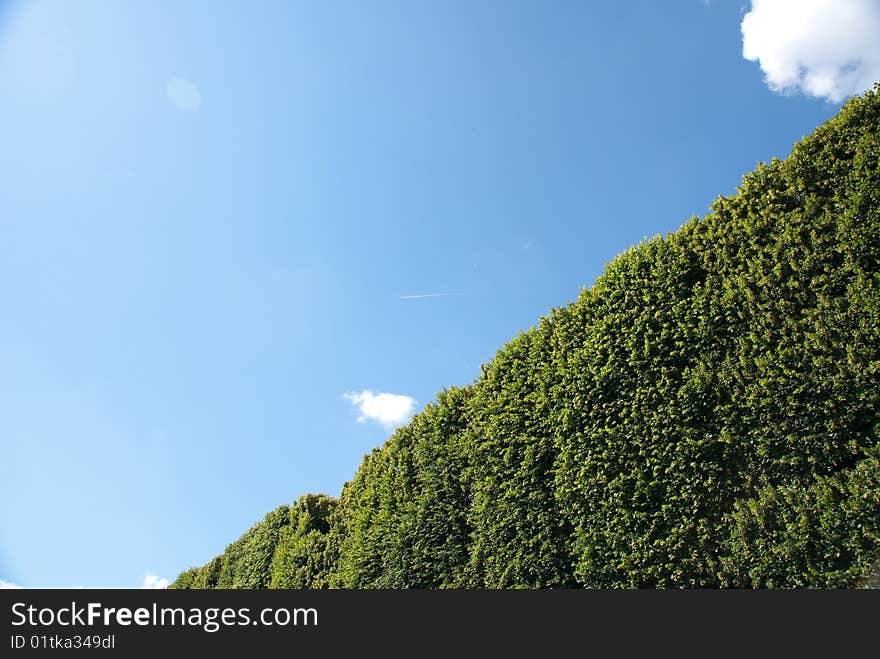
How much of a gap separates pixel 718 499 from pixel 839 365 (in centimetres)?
189

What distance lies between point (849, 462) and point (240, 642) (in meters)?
6.06

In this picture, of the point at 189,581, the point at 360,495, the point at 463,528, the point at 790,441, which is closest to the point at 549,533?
the point at 463,528

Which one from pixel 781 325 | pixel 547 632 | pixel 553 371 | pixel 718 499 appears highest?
pixel 553 371

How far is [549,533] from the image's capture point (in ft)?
27.3

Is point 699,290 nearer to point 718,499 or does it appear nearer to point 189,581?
point 718,499

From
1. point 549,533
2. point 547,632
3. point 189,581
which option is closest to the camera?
point 547,632

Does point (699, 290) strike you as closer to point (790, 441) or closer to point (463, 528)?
point (790, 441)

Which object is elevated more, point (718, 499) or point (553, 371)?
point (553, 371)

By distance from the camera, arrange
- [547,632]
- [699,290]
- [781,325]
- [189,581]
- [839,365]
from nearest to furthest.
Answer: [547,632] → [839,365] → [781,325] → [699,290] → [189,581]

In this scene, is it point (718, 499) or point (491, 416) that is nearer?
point (718, 499)

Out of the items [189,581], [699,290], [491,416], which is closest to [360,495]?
[491,416]

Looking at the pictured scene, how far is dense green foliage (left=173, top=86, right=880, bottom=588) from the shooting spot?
20.1ft

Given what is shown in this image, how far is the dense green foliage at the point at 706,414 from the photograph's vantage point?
6.12m

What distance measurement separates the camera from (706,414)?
23.1 ft
